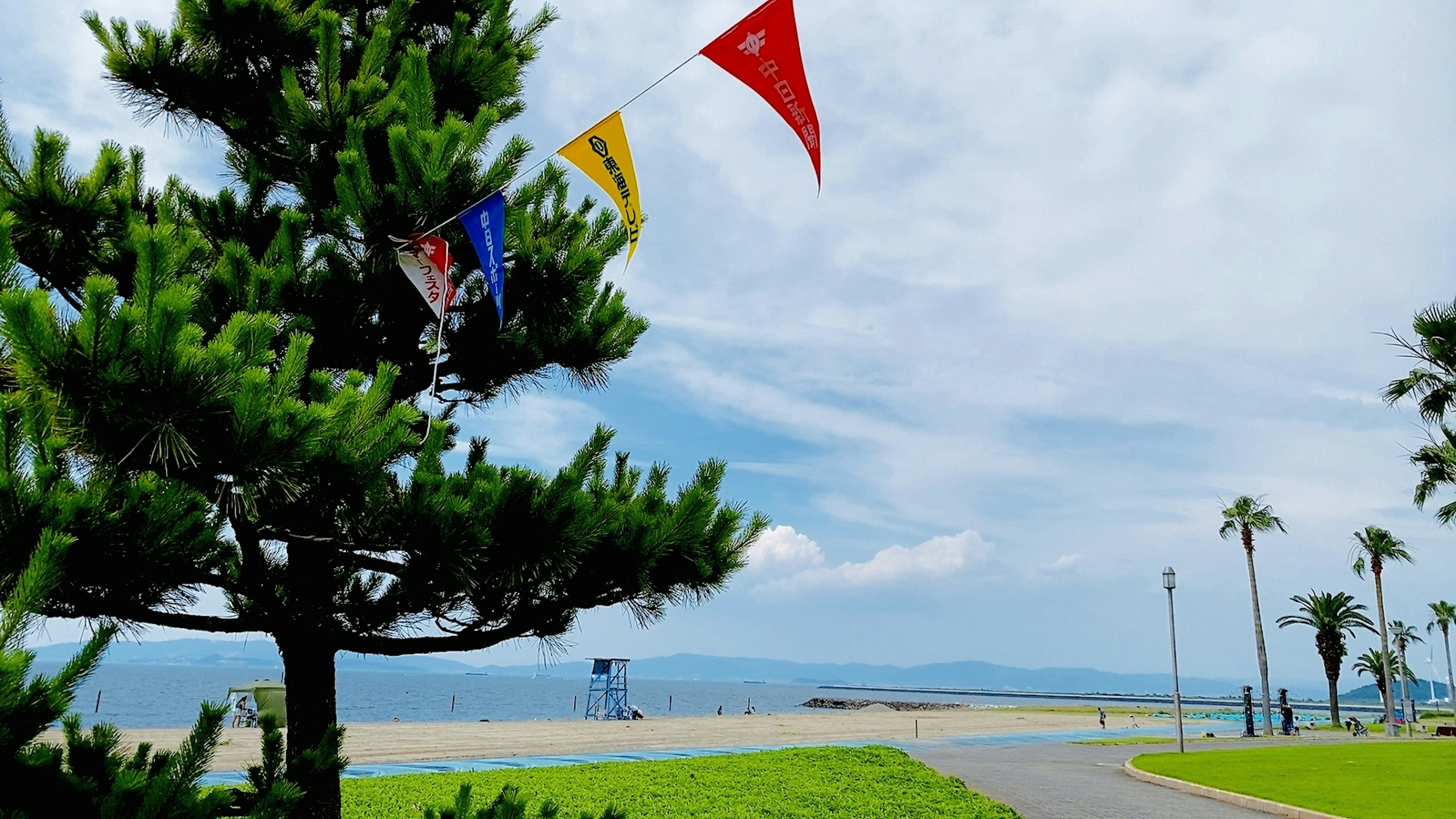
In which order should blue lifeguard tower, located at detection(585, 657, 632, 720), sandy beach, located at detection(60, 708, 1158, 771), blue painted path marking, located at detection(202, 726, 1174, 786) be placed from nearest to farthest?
1. blue painted path marking, located at detection(202, 726, 1174, 786)
2. sandy beach, located at detection(60, 708, 1158, 771)
3. blue lifeguard tower, located at detection(585, 657, 632, 720)

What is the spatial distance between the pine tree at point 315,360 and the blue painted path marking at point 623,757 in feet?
11.6

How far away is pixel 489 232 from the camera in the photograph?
4988 mm

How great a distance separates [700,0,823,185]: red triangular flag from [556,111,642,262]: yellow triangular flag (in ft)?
2.34

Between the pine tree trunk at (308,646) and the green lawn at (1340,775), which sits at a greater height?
the pine tree trunk at (308,646)

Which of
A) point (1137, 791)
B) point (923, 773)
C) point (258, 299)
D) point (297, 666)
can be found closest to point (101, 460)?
point (258, 299)

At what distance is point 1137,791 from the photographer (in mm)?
15273

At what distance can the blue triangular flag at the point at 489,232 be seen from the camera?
195 inches

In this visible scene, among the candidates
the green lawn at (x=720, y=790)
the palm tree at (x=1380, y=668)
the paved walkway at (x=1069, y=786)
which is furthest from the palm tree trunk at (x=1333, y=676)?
the green lawn at (x=720, y=790)

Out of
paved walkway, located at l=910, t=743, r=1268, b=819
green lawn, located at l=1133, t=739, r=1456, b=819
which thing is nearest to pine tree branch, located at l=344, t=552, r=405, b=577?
paved walkway, located at l=910, t=743, r=1268, b=819

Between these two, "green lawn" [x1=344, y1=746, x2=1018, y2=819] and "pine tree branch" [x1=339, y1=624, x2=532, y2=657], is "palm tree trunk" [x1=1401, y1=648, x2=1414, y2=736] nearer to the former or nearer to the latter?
"green lawn" [x1=344, y1=746, x2=1018, y2=819]

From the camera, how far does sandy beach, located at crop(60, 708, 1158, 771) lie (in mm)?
19828

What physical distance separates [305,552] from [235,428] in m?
2.03

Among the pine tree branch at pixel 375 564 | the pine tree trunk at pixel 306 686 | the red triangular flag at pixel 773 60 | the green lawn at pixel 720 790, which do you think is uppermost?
the red triangular flag at pixel 773 60

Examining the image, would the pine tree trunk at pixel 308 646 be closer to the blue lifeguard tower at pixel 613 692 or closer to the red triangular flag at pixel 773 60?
the red triangular flag at pixel 773 60
